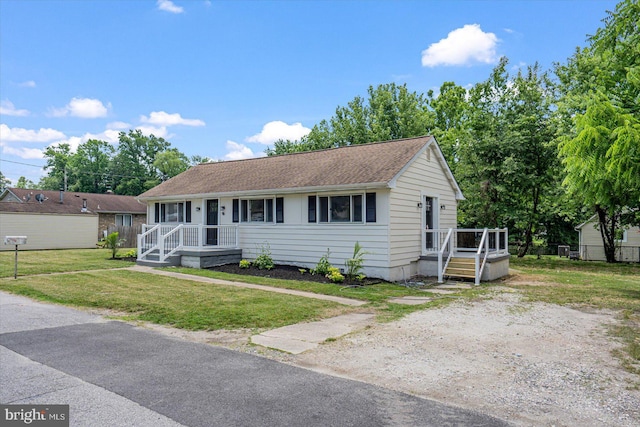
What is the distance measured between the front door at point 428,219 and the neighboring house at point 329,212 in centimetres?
4

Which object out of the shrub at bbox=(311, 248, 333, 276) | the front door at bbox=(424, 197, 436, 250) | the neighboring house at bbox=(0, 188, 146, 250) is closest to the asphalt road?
the shrub at bbox=(311, 248, 333, 276)

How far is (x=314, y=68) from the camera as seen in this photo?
24.6 m

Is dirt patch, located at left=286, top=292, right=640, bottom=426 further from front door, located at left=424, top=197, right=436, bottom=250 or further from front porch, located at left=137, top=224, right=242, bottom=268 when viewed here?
front porch, located at left=137, top=224, right=242, bottom=268

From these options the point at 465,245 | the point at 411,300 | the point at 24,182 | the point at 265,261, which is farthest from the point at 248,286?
the point at 24,182

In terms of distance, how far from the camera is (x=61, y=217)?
28.1m

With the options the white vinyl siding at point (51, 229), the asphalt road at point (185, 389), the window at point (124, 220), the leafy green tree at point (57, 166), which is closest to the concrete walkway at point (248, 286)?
the asphalt road at point (185, 389)

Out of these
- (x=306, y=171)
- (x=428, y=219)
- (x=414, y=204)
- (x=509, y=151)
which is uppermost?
(x=509, y=151)

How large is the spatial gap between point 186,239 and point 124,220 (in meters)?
20.5

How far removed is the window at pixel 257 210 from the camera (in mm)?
15703

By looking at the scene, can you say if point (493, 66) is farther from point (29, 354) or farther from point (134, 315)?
point (29, 354)

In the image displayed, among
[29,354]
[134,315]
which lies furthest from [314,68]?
[29,354]

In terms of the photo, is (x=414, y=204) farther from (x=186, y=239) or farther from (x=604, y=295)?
(x=186, y=239)

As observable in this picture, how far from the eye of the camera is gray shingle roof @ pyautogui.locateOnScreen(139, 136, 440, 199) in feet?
45.4
